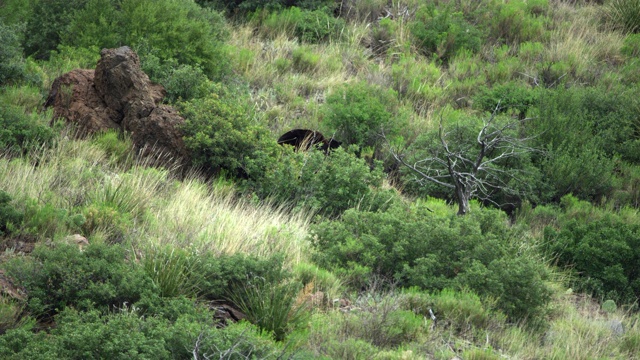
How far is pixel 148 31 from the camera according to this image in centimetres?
1279

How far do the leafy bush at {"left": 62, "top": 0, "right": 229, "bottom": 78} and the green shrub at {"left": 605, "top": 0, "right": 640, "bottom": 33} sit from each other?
1000 centimetres

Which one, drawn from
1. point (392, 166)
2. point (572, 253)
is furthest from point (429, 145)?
point (572, 253)

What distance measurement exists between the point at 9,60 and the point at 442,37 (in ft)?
29.9

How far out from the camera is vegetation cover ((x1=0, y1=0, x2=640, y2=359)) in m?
6.13

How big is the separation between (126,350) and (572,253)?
20.4 feet

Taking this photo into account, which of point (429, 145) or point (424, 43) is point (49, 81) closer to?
point (429, 145)

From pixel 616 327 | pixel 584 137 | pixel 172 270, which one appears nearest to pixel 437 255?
pixel 616 327

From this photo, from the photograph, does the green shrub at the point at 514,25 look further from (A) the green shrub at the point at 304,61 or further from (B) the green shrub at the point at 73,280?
(B) the green shrub at the point at 73,280

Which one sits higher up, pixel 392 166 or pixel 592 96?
pixel 592 96

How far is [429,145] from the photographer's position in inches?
496

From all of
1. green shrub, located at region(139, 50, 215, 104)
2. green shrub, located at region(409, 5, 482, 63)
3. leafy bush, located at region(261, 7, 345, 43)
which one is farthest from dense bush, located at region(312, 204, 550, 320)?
green shrub, located at region(409, 5, 482, 63)

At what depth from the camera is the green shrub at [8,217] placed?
6938 mm

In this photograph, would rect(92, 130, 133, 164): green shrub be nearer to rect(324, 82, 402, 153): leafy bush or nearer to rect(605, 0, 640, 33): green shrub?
rect(324, 82, 402, 153): leafy bush

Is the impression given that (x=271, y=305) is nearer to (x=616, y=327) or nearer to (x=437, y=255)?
(x=437, y=255)
